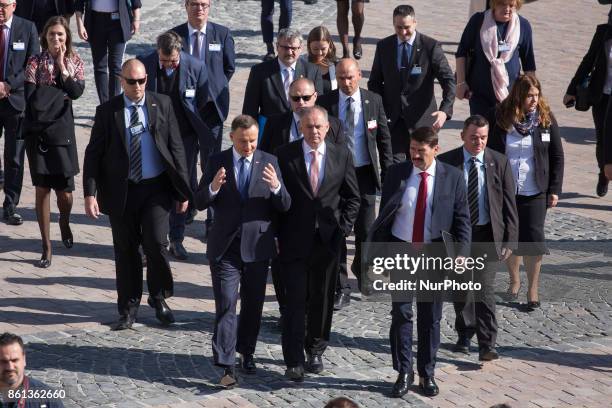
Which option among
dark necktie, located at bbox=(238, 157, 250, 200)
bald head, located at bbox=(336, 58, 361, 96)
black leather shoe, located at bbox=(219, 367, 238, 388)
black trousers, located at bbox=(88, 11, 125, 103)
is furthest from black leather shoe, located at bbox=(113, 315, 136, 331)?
black trousers, located at bbox=(88, 11, 125, 103)

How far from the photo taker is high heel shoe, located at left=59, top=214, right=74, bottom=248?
44.8 feet

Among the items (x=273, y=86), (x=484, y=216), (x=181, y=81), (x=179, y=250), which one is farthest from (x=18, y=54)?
(x=484, y=216)

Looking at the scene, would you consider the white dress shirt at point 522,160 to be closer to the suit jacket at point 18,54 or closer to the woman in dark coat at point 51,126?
the woman in dark coat at point 51,126

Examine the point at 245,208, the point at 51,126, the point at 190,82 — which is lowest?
the point at 245,208

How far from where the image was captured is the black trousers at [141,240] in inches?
460

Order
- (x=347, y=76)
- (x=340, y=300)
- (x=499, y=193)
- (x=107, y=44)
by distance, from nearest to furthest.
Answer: (x=499, y=193) < (x=347, y=76) < (x=340, y=300) < (x=107, y=44)

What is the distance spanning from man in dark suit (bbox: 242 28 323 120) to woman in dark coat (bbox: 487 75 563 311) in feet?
5.65

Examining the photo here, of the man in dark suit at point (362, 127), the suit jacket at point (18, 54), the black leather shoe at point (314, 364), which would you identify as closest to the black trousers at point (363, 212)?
the man in dark suit at point (362, 127)

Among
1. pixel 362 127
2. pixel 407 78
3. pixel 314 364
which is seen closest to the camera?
pixel 314 364

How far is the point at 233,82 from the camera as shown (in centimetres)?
1938

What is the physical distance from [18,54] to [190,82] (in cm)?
216

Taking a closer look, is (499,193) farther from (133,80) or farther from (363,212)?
(133,80)

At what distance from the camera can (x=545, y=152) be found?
12148 mm

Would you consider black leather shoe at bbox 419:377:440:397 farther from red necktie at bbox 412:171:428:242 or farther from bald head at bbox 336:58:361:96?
bald head at bbox 336:58:361:96
